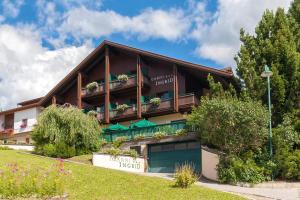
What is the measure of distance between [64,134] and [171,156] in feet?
24.9

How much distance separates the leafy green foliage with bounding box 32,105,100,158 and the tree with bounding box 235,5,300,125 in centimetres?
1169

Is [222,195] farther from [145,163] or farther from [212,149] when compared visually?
[145,163]

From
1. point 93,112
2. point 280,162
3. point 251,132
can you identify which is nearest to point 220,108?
point 251,132

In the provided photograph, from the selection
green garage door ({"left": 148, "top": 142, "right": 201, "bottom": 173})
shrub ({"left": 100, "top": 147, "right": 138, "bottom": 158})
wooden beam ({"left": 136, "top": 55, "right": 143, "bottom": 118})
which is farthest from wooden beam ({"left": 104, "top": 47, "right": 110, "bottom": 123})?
shrub ({"left": 100, "top": 147, "right": 138, "bottom": 158})

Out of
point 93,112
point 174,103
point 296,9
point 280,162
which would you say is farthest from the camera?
point 93,112

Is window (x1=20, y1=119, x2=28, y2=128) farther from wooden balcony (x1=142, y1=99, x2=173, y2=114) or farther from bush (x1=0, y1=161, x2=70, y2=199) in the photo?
bush (x1=0, y1=161, x2=70, y2=199)

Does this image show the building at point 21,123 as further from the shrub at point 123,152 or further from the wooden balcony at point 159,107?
the shrub at point 123,152

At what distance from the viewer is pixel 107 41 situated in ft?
146

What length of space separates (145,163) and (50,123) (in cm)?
724

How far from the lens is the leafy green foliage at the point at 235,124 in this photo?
24.1m

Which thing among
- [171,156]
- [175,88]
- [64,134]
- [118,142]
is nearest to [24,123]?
[175,88]

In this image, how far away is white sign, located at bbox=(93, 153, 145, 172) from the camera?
29625 millimetres

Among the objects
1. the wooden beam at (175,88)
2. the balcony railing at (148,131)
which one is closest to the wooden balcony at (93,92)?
the wooden beam at (175,88)

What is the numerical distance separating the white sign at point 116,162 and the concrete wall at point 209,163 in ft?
17.2
